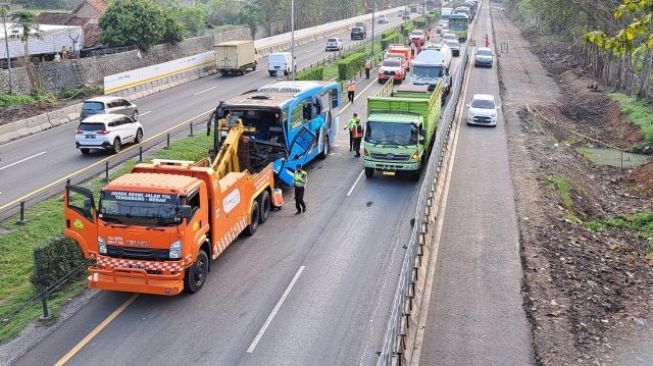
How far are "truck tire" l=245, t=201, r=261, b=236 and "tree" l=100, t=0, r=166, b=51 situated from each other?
131 ft

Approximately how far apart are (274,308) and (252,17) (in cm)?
8013

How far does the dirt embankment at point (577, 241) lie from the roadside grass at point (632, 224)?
11.3 inches

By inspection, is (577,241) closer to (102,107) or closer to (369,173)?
(369,173)

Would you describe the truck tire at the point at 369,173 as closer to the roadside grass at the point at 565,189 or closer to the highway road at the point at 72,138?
the roadside grass at the point at 565,189

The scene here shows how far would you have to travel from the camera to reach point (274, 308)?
566 inches

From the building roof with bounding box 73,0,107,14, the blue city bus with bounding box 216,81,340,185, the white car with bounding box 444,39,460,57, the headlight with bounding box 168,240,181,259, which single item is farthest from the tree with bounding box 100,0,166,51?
the headlight with bounding box 168,240,181,259

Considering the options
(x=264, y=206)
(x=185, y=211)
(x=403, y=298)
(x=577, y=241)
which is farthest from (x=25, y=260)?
(x=577, y=241)

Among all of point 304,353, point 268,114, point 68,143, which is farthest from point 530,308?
point 68,143

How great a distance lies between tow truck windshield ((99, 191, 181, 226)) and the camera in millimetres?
13953

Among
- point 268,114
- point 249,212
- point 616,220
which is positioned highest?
point 268,114

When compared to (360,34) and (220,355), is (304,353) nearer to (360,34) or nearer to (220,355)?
(220,355)

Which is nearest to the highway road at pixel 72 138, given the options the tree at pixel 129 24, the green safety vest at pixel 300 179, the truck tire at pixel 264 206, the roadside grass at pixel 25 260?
the roadside grass at pixel 25 260

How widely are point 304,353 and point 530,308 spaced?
5195mm

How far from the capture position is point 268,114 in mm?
22281
